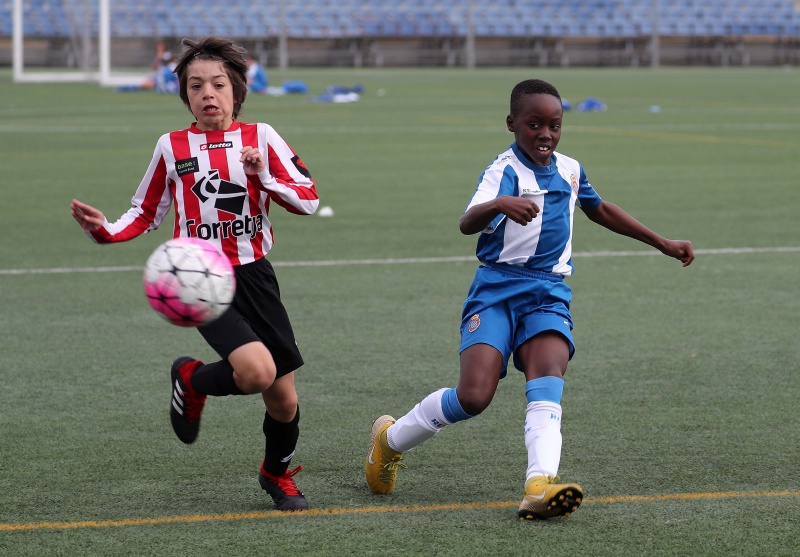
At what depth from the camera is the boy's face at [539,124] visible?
15.7 feet

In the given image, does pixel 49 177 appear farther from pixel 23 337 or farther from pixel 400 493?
pixel 400 493

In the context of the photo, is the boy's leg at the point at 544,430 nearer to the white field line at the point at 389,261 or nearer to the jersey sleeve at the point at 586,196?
the jersey sleeve at the point at 586,196

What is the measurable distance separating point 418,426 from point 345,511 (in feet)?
1.39

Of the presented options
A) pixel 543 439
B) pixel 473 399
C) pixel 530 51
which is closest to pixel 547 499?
pixel 543 439

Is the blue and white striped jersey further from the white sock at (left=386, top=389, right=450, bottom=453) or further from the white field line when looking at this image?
the white field line

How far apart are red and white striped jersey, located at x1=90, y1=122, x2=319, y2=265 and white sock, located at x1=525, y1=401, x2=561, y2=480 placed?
108cm

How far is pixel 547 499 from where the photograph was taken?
435 centimetres

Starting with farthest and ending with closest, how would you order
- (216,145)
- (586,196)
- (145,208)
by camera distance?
(586,196), (145,208), (216,145)

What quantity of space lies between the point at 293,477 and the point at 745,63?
56790 mm

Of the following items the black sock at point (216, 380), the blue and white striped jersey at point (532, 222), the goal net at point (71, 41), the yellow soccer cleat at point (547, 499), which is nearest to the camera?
the yellow soccer cleat at point (547, 499)

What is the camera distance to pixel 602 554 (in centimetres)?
411

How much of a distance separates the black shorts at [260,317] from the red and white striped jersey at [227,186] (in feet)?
0.22

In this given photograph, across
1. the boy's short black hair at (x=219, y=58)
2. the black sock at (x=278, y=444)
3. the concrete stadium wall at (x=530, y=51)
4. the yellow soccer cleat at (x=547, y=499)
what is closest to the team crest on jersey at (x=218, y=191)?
the boy's short black hair at (x=219, y=58)

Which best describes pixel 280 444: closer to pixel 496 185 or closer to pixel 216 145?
pixel 216 145
